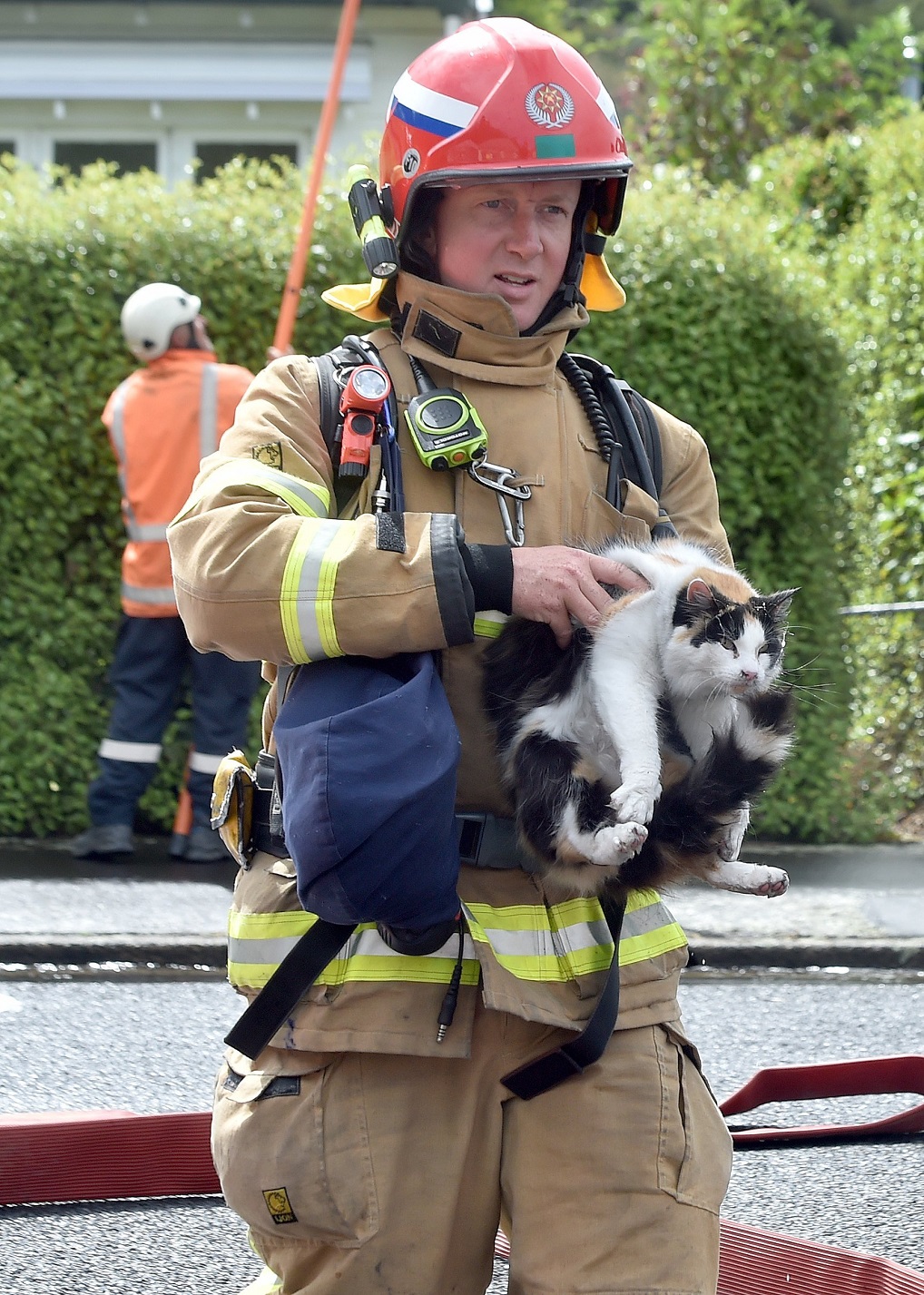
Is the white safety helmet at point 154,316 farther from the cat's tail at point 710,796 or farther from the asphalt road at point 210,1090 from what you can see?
the cat's tail at point 710,796

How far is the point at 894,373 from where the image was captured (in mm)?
9688

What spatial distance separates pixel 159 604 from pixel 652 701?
5.23m

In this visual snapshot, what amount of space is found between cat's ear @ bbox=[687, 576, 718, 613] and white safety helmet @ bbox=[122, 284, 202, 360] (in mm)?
5151

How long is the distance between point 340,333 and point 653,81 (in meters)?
9.95

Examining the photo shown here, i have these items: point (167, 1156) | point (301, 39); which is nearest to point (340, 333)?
point (167, 1156)

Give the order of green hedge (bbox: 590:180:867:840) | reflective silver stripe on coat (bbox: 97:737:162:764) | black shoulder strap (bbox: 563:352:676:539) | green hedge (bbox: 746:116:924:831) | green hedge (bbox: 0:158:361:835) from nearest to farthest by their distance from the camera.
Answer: black shoulder strap (bbox: 563:352:676:539) → reflective silver stripe on coat (bbox: 97:737:162:764) → green hedge (bbox: 0:158:361:835) → green hedge (bbox: 590:180:867:840) → green hedge (bbox: 746:116:924:831)

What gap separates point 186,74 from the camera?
15.7 metres

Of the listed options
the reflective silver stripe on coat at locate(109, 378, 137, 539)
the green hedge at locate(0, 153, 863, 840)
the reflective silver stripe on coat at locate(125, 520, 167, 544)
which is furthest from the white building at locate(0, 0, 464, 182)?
the reflective silver stripe on coat at locate(125, 520, 167, 544)

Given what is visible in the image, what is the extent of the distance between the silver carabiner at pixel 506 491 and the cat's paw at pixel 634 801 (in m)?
0.44

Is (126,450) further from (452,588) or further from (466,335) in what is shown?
(452,588)

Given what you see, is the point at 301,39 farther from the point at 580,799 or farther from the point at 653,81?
the point at 580,799

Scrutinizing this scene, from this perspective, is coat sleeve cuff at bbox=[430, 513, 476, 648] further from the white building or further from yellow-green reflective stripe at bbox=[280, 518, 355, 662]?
the white building

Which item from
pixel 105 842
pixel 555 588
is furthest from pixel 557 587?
pixel 105 842

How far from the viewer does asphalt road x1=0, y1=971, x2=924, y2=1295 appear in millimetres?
3602
